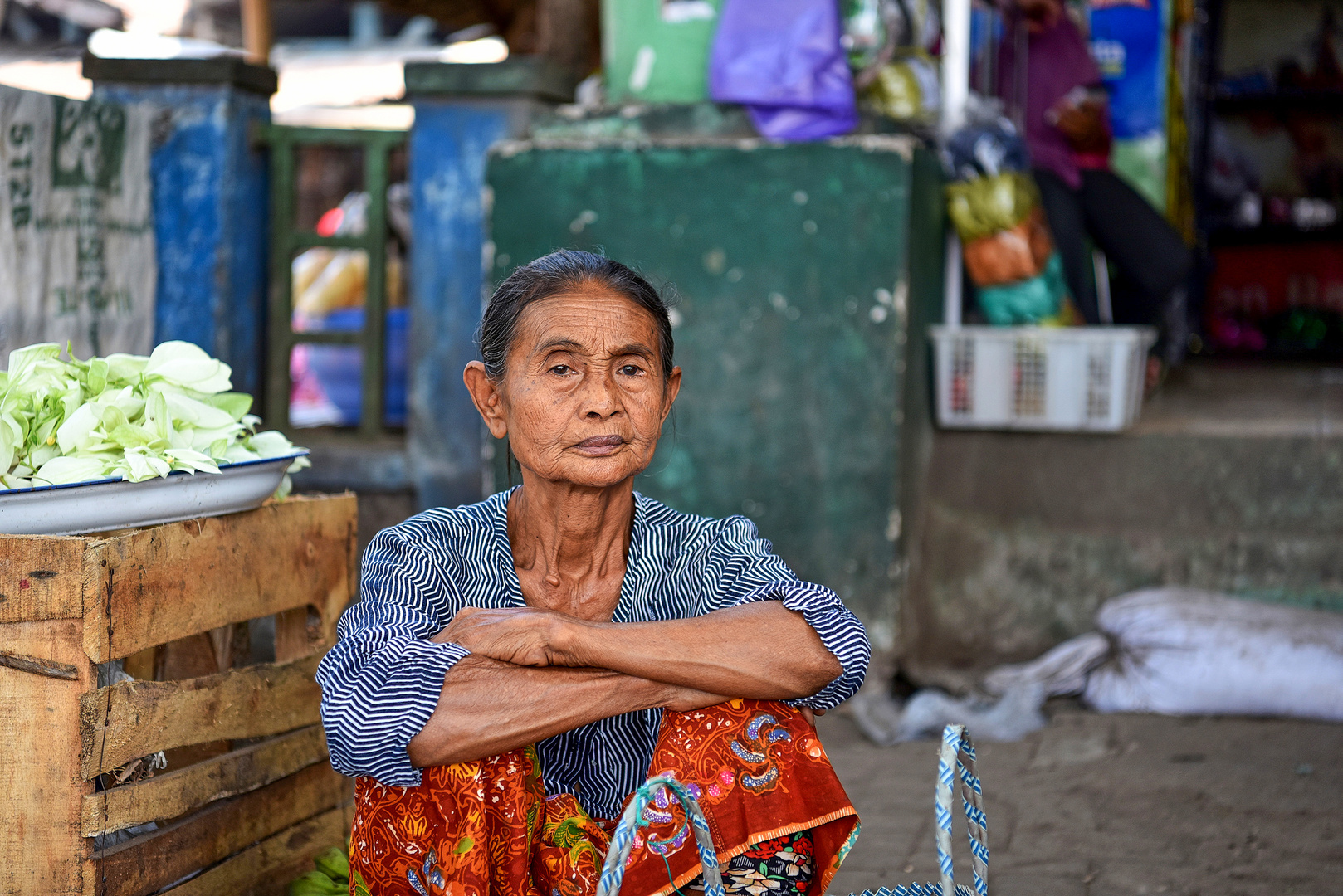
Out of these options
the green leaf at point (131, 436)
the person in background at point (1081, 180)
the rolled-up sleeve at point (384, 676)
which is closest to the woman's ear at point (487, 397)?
the rolled-up sleeve at point (384, 676)

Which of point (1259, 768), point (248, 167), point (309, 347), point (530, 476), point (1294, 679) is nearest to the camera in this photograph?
point (530, 476)

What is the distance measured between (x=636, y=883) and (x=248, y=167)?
11.4ft

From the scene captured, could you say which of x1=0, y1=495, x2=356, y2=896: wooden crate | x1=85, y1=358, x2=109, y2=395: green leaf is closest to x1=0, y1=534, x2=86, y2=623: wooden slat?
x1=0, y1=495, x2=356, y2=896: wooden crate

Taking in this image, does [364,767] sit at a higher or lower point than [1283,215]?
lower

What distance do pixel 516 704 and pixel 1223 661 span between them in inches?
105

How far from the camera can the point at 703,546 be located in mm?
2137

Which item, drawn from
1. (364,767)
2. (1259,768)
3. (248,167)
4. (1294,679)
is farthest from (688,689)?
(248,167)

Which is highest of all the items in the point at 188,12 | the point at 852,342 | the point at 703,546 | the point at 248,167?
the point at 188,12

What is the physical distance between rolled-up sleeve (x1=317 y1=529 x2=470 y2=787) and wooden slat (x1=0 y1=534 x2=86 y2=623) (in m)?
0.38

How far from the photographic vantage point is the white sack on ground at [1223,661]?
368 centimetres

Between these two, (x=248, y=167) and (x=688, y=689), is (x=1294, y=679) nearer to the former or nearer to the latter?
(x=688, y=689)

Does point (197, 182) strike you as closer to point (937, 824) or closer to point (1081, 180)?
point (1081, 180)

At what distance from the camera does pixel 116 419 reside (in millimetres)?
2062

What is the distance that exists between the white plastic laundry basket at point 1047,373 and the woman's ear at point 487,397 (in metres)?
2.38
